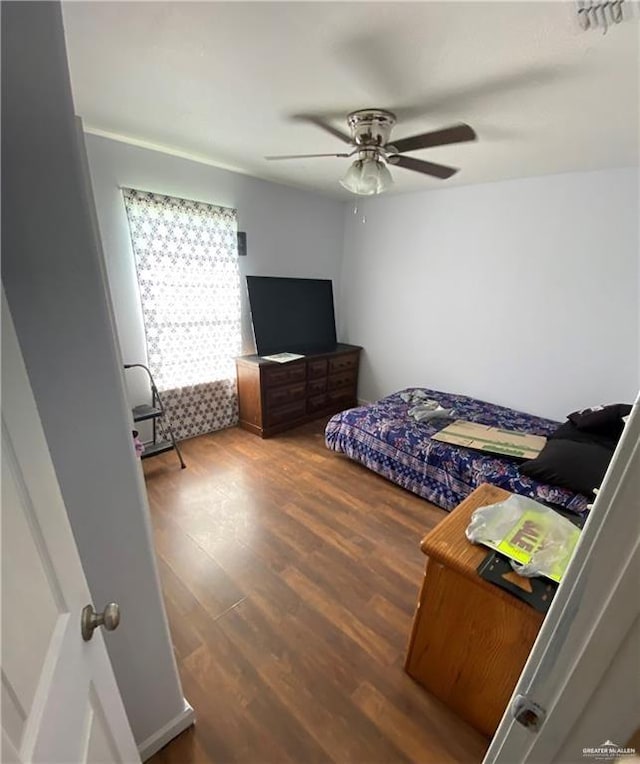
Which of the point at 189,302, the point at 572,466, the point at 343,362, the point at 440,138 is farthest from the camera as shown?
the point at 343,362

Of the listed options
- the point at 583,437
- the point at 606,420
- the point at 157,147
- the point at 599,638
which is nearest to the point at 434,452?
the point at 583,437

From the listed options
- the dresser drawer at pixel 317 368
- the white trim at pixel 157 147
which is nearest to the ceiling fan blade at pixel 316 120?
the white trim at pixel 157 147

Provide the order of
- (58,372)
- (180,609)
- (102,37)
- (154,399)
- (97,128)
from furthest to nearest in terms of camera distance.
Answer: (154,399)
(97,128)
(180,609)
(102,37)
(58,372)

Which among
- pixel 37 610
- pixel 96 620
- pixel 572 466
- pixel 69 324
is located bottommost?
pixel 572 466

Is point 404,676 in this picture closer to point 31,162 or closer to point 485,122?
point 31,162

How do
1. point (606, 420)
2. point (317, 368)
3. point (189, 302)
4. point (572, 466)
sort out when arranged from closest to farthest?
point (572, 466) < point (606, 420) < point (189, 302) < point (317, 368)

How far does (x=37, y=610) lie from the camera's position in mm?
515

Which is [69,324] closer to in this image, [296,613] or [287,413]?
[296,613]

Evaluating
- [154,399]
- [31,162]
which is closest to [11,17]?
[31,162]

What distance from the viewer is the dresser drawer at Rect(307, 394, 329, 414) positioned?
3.63m

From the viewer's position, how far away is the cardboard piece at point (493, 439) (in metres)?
2.31

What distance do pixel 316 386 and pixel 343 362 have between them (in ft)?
1.60

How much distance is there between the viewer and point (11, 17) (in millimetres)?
523

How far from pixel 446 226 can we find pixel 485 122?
58.5 inches
